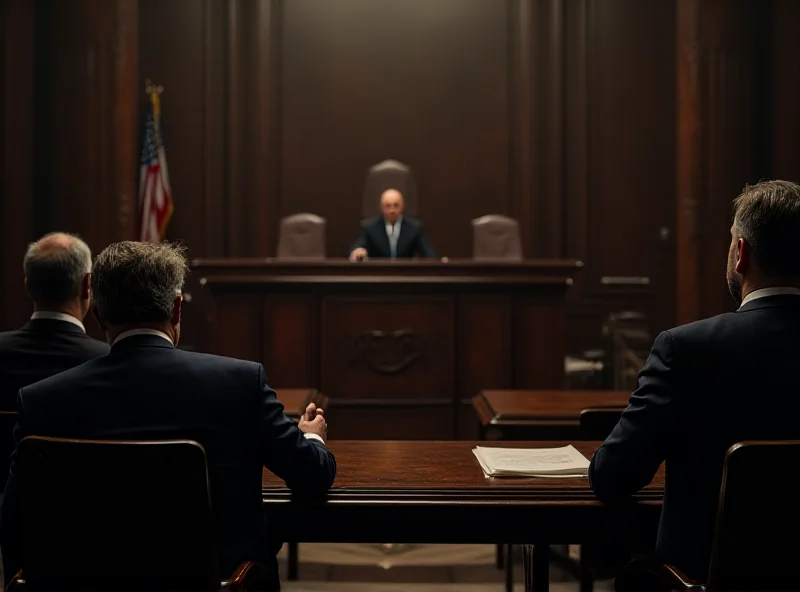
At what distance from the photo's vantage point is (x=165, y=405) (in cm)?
178

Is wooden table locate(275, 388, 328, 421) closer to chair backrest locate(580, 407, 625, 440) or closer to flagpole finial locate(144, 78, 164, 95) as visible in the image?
chair backrest locate(580, 407, 625, 440)

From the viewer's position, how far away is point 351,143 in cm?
892

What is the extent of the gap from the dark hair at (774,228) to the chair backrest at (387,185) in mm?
6396

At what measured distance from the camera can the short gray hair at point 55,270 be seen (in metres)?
2.77

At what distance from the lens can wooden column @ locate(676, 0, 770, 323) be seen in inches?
323

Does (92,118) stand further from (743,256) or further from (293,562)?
(743,256)

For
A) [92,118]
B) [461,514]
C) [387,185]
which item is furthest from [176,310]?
[92,118]

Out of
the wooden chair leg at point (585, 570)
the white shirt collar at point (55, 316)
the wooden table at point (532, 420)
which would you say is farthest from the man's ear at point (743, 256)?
the white shirt collar at point (55, 316)

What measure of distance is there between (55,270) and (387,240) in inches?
190

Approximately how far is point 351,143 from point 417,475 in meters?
7.04

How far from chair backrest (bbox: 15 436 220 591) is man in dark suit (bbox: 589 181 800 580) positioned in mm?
797

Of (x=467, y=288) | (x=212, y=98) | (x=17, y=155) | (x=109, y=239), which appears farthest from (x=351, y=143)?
(x=467, y=288)

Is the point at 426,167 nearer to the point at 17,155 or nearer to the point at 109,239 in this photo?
the point at 109,239

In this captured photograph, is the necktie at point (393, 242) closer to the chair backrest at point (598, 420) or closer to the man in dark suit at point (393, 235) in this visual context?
the man in dark suit at point (393, 235)
